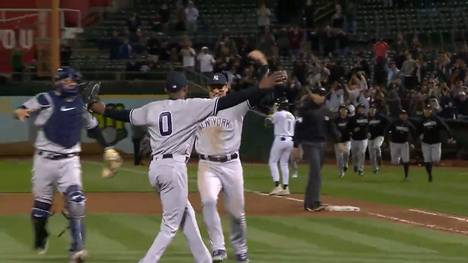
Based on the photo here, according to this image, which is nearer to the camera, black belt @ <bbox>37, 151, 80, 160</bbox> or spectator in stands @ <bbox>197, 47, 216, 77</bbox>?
black belt @ <bbox>37, 151, 80, 160</bbox>

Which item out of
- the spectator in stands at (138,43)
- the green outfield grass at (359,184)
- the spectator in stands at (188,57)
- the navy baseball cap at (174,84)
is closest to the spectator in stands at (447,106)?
the green outfield grass at (359,184)

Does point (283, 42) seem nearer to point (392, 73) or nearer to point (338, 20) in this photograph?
point (338, 20)

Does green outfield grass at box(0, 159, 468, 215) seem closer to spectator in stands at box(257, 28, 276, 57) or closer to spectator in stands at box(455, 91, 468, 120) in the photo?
spectator in stands at box(455, 91, 468, 120)

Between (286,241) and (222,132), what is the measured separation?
98.0 inches

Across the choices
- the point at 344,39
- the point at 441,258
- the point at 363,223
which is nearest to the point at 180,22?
the point at 344,39

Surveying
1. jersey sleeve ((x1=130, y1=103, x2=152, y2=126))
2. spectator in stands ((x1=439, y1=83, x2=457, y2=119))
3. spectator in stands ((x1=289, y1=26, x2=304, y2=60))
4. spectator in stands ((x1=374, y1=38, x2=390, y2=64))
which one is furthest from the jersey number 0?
spectator in stands ((x1=289, y1=26, x2=304, y2=60))

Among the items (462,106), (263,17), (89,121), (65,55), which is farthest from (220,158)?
(263,17)

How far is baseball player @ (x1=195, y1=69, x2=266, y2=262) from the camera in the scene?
12.1 metres

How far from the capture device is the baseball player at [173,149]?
10.3m

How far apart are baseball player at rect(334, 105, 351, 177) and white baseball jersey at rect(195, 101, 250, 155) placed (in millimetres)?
13579

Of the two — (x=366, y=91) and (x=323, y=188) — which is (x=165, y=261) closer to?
(x=323, y=188)

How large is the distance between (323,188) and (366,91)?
9.06 metres

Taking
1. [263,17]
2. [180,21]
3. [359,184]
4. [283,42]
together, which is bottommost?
[359,184]

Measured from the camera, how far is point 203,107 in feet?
34.1
